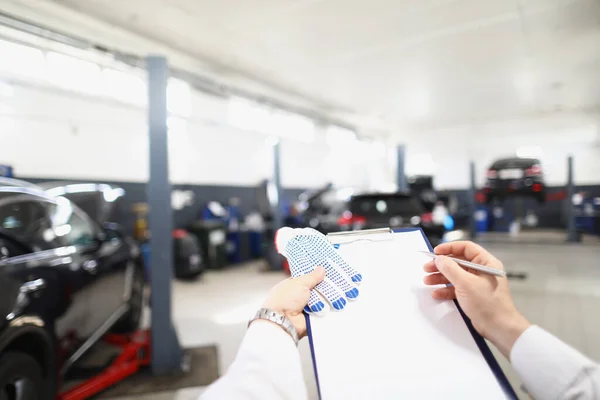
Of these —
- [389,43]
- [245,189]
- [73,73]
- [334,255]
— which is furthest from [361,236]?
[245,189]

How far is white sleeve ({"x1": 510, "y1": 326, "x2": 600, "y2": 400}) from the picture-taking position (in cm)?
60

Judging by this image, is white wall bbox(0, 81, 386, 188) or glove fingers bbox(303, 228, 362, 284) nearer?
glove fingers bbox(303, 228, 362, 284)

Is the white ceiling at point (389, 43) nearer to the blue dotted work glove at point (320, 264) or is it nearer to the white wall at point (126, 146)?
the white wall at point (126, 146)

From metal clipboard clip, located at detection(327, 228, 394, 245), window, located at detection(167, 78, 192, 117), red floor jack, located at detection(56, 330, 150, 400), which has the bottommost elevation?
red floor jack, located at detection(56, 330, 150, 400)

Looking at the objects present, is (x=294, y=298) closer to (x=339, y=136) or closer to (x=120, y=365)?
(x=120, y=365)

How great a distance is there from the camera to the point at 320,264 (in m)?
0.79

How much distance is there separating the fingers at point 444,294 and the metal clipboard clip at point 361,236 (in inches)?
6.7

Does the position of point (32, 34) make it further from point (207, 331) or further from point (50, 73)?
point (207, 331)

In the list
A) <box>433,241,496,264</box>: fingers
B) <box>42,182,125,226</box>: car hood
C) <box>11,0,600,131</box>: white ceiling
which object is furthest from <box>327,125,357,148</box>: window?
<box>433,241,496,264</box>: fingers

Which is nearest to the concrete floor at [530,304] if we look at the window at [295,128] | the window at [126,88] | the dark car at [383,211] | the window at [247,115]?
the dark car at [383,211]

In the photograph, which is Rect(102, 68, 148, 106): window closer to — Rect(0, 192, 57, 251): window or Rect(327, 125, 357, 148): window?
Rect(0, 192, 57, 251): window

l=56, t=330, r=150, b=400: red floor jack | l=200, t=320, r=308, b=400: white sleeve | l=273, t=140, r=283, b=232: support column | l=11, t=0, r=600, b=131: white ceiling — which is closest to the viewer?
l=200, t=320, r=308, b=400: white sleeve

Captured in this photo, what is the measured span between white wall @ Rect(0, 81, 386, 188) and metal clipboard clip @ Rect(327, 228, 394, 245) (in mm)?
1240

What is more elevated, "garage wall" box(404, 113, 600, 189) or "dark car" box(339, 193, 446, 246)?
"garage wall" box(404, 113, 600, 189)
